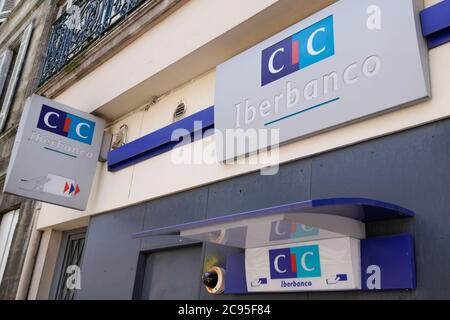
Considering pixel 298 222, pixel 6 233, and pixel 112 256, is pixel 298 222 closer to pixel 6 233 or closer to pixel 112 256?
pixel 112 256

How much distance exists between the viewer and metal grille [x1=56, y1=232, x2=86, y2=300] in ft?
→ 23.9

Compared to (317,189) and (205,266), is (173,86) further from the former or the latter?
(317,189)

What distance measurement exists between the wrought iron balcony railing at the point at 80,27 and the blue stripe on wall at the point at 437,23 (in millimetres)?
4171

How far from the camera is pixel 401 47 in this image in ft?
11.4

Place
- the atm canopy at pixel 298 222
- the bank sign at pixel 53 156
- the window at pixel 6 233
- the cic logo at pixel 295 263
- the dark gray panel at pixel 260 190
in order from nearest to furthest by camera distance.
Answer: the atm canopy at pixel 298 222 → the cic logo at pixel 295 263 → the dark gray panel at pixel 260 190 → the bank sign at pixel 53 156 → the window at pixel 6 233

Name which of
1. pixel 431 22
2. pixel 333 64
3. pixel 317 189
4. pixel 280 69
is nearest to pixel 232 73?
pixel 280 69

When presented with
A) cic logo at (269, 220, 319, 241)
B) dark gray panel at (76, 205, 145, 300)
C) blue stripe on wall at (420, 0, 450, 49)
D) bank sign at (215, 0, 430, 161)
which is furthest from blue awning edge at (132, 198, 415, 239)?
dark gray panel at (76, 205, 145, 300)

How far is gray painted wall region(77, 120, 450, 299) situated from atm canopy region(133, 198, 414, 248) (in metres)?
0.17

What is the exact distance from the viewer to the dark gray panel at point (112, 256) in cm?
572

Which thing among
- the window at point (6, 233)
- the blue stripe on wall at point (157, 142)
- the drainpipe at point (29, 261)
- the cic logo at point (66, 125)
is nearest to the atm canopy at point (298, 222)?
the blue stripe on wall at point (157, 142)

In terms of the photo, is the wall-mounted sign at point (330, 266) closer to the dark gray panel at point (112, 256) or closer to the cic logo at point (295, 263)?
the cic logo at point (295, 263)

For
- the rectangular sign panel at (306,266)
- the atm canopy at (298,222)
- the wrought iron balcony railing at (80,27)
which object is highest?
the wrought iron balcony railing at (80,27)

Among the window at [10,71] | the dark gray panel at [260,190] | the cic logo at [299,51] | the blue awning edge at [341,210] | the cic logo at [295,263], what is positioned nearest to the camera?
the blue awning edge at [341,210]

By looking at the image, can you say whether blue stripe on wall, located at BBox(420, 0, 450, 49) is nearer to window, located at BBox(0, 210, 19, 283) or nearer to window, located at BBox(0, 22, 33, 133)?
window, located at BBox(0, 210, 19, 283)
